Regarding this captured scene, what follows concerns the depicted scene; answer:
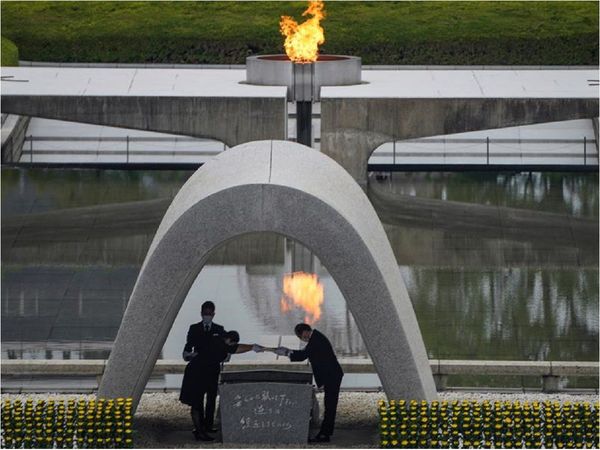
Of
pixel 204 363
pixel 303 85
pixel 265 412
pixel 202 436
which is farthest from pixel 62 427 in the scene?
pixel 303 85

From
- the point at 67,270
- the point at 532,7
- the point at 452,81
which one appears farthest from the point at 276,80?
the point at 532,7

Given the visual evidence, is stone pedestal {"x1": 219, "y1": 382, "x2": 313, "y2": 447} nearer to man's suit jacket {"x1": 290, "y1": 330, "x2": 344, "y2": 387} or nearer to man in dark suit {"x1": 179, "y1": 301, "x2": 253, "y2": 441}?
man's suit jacket {"x1": 290, "y1": 330, "x2": 344, "y2": 387}

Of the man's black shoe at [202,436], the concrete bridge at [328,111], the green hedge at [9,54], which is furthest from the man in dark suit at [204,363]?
the green hedge at [9,54]

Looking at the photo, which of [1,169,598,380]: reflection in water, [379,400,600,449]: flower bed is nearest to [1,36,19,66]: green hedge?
[1,169,598,380]: reflection in water

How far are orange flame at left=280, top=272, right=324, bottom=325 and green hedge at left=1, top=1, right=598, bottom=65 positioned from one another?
60.8 feet

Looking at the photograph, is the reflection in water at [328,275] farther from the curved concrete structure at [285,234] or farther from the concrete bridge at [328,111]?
the concrete bridge at [328,111]

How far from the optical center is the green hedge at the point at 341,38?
151ft

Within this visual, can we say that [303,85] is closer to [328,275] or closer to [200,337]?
[328,275]

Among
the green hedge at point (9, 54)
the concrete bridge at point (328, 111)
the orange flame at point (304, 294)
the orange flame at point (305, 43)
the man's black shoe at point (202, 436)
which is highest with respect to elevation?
the green hedge at point (9, 54)

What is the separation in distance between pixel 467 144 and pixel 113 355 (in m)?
22.2

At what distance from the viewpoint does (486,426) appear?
17.2 metres

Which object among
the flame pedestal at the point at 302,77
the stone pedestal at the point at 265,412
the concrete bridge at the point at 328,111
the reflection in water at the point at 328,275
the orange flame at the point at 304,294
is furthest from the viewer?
the flame pedestal at the point at 302,77

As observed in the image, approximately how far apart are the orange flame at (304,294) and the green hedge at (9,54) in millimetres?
16816

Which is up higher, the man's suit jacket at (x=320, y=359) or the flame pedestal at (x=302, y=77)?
the flame pedestal at (x=302, y=77)
